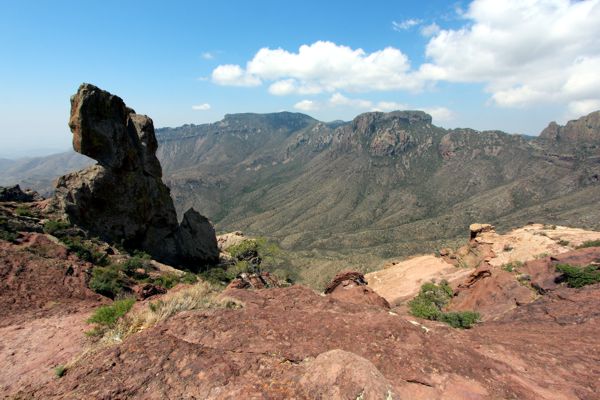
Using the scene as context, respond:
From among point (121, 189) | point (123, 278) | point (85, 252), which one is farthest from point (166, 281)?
point (121, 189)

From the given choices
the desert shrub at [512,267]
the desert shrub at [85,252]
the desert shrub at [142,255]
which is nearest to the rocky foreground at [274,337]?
the desert shrub at [85,252]

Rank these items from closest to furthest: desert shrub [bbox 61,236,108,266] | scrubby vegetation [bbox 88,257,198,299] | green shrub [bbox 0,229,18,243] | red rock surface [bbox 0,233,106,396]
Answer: red rock surface [bbox 0,233,106,396], scrubby vegetation [bbox 88,257,198,299], green shrub [bbox 0,229,18,243], desert shrub [bbox 61,236,108,266]

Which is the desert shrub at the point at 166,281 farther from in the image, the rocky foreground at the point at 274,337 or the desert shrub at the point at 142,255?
the desert shrub at the point at 142,255

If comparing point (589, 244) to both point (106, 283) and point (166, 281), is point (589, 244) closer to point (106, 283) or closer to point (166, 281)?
point (166, 281)

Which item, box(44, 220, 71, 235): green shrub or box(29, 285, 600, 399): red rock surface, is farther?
box(44, 220, 71, 235): green shrub

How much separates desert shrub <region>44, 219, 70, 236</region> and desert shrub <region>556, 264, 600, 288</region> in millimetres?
37917

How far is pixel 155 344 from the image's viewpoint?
7.84 meters

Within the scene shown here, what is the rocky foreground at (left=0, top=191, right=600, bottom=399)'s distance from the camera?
6531 mm

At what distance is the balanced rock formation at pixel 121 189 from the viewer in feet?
121

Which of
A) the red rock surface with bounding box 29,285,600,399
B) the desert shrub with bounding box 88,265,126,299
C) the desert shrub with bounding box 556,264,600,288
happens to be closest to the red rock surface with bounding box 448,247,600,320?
the desert shrub with bounding box 556,264,600,288

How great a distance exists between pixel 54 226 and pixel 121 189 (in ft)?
32.7

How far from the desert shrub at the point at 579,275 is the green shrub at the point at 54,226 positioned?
125 feet

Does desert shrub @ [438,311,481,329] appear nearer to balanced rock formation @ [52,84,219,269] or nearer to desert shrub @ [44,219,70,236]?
desert shrub @ [44,219,70,236]

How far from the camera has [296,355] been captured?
314 inches
